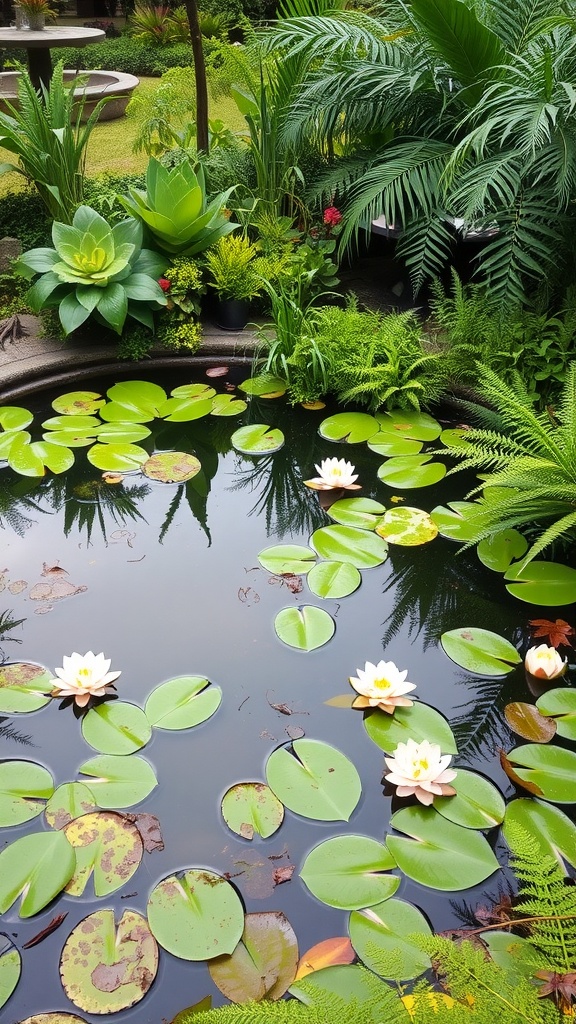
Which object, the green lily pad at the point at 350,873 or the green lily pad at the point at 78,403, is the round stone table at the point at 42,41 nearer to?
the green lily pad at the point at 78,403

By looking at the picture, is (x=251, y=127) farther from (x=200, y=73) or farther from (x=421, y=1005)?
(x=421, y=1005)

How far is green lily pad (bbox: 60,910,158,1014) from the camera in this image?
135 cm

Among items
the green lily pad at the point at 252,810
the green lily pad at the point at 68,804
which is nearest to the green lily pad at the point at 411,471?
the green lily pad at the point at 252,810

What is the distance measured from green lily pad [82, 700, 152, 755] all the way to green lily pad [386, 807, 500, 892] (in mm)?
615

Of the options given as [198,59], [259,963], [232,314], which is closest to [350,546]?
[259,963]

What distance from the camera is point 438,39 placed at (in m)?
3.03

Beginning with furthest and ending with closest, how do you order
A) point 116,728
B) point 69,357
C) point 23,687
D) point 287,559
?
point 69,357, point 287,559, point 23,687, point 116,728

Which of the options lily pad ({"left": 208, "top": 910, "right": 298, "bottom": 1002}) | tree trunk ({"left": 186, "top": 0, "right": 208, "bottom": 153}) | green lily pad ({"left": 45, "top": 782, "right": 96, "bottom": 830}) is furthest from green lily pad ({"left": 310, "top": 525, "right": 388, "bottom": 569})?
tree trunk ({"left": 186, "top": 0, "right": 208, "bottom": 153})

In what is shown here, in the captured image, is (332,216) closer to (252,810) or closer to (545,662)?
(545,662)

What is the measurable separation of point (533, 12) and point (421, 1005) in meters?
3.75

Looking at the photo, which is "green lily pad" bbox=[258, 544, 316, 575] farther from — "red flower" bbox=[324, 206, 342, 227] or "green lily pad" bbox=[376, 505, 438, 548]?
"red flower" bbox=[324, 206, 342, 227]

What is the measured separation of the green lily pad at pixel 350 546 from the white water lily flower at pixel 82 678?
0.80m

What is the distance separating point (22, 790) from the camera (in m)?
1.71

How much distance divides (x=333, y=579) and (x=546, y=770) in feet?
2.67
